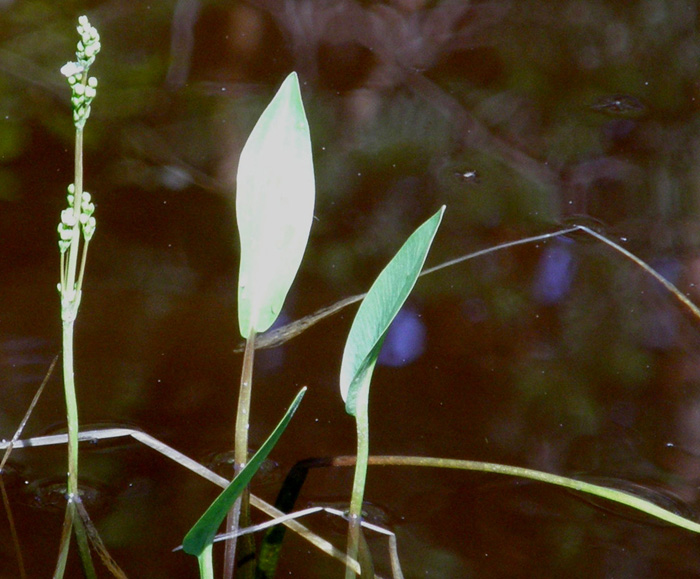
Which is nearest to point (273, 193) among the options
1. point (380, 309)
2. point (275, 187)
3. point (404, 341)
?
point (275, 187)

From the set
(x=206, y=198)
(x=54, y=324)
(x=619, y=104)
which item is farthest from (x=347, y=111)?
(x=54, y=324)

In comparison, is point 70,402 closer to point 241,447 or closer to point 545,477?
point 241,447

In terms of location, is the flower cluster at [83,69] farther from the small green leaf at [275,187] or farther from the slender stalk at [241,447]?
the slender stalk at [241,447]

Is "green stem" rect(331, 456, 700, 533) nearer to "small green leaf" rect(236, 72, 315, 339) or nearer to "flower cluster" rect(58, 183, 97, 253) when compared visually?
"small green leaf" rect(236, 72, 315, 339)

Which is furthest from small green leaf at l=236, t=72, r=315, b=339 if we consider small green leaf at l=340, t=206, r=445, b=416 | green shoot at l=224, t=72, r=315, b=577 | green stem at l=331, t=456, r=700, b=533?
green stem at l=331, t=456, r=700, b=533

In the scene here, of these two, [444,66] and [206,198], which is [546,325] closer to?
[206,198]

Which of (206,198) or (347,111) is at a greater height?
(347,111)
